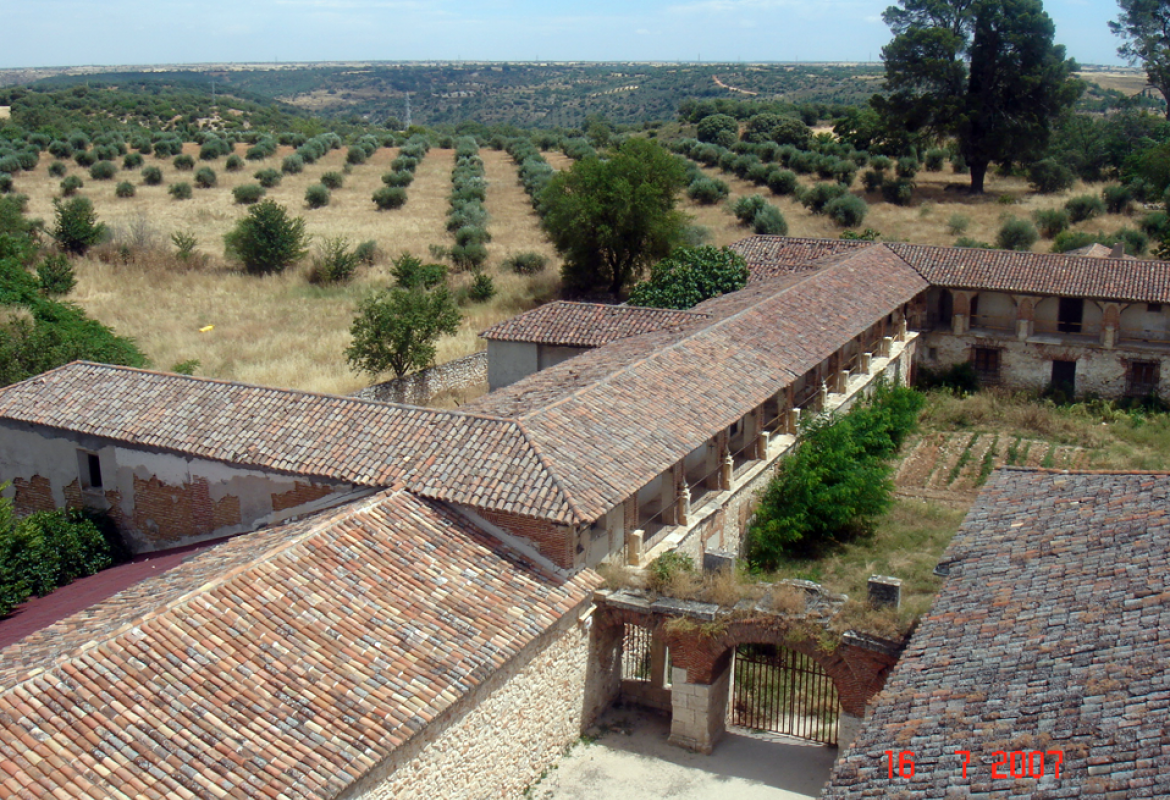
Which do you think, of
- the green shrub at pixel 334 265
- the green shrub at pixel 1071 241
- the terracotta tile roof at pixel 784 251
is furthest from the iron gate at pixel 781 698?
the green shrub at pixel 1071 241

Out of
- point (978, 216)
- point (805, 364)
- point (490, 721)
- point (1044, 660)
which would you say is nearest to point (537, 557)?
point (490, 721)

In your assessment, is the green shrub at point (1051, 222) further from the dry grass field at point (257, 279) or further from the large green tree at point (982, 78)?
the dry grass field at point (257, 279)

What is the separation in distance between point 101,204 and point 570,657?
43.2 m

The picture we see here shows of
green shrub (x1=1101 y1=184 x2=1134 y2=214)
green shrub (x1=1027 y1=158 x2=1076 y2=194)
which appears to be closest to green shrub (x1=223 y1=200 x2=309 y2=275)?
green shrub (x1=1027 y1=158 x2=1076 y2=194)

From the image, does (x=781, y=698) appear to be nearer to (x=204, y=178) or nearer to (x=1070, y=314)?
(x=1070, y=314)

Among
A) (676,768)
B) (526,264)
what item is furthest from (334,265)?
(676,768)

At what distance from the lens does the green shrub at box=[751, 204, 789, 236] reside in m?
46.3

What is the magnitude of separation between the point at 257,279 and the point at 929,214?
30715 millimetres

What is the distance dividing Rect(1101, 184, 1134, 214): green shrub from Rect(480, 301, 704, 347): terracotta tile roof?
33.9m

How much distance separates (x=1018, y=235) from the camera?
4453cm

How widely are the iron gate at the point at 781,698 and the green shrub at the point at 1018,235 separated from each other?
3268cm

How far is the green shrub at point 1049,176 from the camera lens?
176ft

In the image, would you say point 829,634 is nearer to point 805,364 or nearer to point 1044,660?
point 1044,660

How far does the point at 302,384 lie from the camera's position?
28312 millimetres
